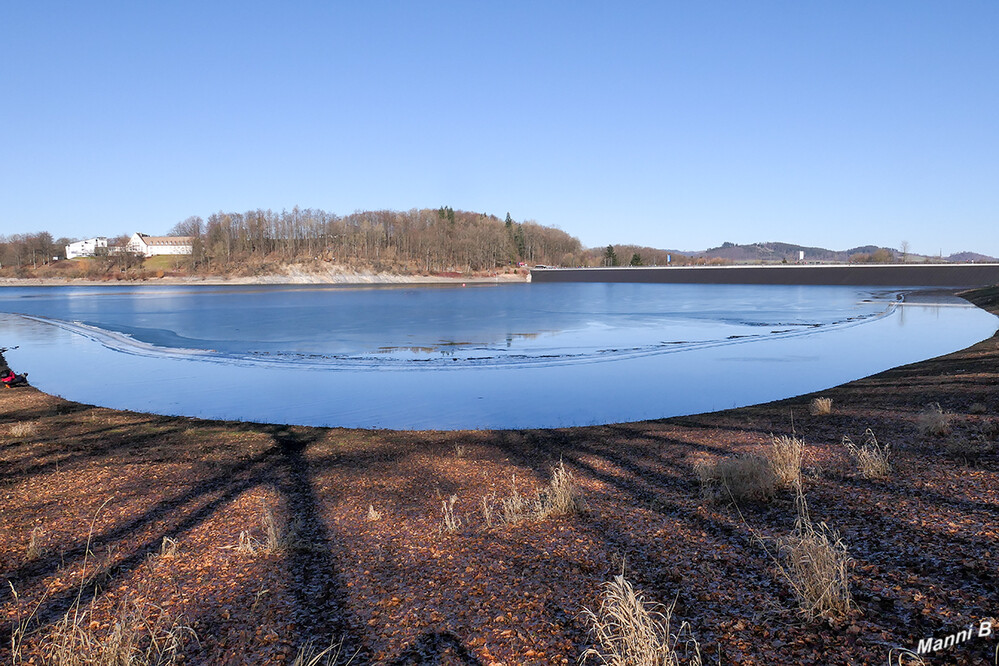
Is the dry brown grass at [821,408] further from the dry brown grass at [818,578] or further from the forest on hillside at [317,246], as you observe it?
the forest on hillside at [317,246]

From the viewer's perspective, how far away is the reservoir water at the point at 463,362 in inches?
607

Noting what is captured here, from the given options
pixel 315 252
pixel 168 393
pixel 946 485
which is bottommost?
pixel 168 393

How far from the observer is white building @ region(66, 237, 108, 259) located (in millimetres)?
167750

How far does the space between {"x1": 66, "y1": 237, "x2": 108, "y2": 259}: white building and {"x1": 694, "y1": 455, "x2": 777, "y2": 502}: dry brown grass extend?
642 ft

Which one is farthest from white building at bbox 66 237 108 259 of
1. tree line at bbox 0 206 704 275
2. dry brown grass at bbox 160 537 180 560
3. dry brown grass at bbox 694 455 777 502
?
dry brown grass at bbox 694 455 777 502

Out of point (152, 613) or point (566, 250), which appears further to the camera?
point (566, 250)

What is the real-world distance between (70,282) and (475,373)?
138 meters

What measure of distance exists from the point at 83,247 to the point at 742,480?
203993 mm

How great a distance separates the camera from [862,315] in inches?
1655

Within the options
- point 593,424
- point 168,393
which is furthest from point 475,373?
point 168,393

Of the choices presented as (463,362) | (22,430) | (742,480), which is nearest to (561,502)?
(742,480)

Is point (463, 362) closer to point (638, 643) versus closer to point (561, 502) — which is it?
point (561, 502)

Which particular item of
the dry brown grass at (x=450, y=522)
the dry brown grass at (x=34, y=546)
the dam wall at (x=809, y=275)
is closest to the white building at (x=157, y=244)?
the dam wall at (x=809, y=275)

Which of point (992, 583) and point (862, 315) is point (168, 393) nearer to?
point (992, 583)
